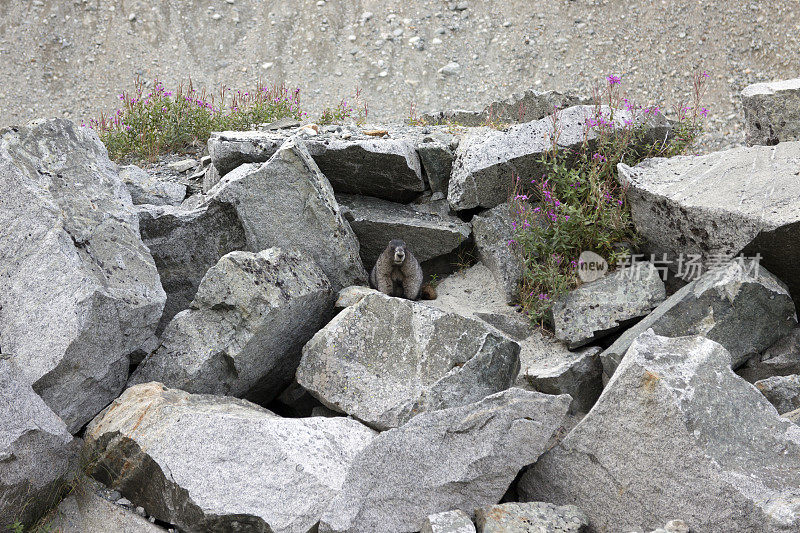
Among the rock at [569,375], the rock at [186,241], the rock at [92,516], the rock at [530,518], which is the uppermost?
the rock at [186,241]

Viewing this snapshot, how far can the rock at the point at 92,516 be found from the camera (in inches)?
193

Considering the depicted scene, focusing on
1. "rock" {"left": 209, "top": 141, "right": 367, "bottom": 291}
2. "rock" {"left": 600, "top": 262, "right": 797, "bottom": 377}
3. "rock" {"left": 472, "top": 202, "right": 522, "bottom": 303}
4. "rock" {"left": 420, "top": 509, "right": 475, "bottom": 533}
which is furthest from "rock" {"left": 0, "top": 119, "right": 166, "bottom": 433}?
"rock" {"left": 600, "top": 262, "right": 797, "bottom": 377}

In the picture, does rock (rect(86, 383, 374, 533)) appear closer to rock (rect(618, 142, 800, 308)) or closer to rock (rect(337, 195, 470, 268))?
rock (rect(337, 195, 470, 268))

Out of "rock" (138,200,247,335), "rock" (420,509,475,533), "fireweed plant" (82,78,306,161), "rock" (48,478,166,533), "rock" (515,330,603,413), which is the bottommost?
"rock" (515,330,603,413)

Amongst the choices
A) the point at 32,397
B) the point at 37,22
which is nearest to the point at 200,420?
the point at 32,397

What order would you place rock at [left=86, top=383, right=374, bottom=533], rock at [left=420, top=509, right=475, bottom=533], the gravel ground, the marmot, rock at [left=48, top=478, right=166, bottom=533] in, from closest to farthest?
rock at [left=420, top=509, right=475, bottom=533] < rock at [left=86, top=383, right=374, bottom=533] < rock at [left=48, top=478, right=166, bottom=533] < the marmot < the gravel ground

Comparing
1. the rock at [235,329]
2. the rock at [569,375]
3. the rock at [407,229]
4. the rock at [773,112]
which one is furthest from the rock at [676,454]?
the rock at [773,112]

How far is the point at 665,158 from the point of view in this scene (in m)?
7.39

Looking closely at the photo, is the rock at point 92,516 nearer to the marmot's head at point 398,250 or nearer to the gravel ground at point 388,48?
the marmot's head at point 398,250

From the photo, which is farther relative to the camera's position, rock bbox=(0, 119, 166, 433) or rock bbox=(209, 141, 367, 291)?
rock bbox=(209, 141, 367, 291)

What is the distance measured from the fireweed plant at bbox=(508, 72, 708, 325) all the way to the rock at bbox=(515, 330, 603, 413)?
0.57 meters

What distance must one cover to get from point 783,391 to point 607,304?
1615 mm

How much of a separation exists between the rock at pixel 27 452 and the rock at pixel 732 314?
13.9 ft

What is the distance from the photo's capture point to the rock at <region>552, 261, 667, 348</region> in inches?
260
